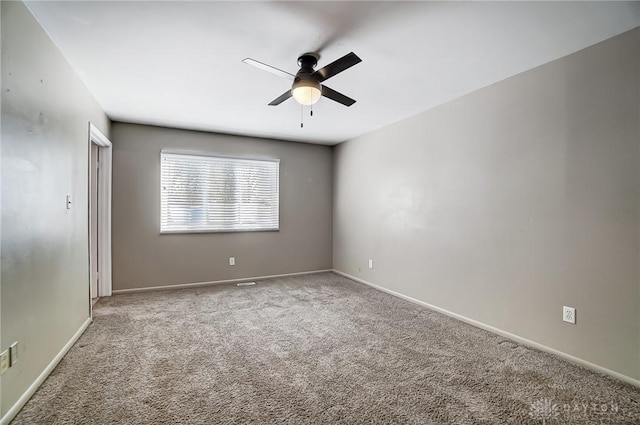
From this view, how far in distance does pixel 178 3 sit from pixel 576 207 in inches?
121

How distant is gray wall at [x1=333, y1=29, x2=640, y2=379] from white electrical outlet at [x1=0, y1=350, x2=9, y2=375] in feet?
11.7

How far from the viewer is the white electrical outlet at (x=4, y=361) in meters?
1.63

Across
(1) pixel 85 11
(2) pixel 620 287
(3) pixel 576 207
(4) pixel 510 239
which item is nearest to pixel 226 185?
(1) pixel 85 11

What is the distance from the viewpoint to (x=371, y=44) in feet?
7.47

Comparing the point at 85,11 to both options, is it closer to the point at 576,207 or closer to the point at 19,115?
the point at 19,115

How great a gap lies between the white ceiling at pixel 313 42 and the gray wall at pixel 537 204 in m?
0.28

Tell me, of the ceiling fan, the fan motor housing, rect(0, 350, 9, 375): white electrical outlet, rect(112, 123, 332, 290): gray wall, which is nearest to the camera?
rect(0, 350, 9, 375): white electrical outlet

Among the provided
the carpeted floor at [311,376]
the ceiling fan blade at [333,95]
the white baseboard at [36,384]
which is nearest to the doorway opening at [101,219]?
the carpeted floor at [311,376]

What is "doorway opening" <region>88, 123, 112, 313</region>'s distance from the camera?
3986mm

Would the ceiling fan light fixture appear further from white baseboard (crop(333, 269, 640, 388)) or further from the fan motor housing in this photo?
white baseboard (crop(333, 269, 640, 388))

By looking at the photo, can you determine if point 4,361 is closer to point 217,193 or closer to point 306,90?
point 306,90

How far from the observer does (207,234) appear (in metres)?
4.74

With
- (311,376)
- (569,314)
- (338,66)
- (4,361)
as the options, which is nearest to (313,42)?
(338,66)

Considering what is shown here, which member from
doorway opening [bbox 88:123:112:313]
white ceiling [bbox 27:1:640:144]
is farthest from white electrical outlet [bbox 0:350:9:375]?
doorway opening [bbox 88:123:112:313]
